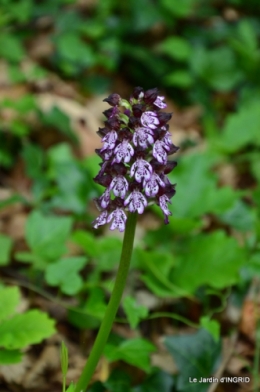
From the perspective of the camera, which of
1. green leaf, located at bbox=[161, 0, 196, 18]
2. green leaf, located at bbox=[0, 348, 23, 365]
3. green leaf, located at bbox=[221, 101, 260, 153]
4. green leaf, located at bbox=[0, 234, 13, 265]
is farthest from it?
green leaf, located at bbox=[161, 0, 196, 18]

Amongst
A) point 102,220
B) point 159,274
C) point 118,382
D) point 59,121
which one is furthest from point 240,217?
point 102,220

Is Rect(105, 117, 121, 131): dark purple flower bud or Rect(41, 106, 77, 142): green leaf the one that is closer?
Rect(105, 117, 121, 131): dark purple flower bud

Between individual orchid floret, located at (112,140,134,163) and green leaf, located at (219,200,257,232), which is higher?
green leaf, located at (219,200,257,232)

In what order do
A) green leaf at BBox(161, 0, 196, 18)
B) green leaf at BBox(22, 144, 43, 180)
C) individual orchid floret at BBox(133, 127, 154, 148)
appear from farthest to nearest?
1. green leaf at BBox(161, 0, 196, 18)
2. green leaf at BBox(22, 144, 43, 180)
3. individual orchid floret at BBox(133, 127, 154, 148)

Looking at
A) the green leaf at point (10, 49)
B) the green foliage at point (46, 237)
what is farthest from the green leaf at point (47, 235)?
the green leaf at point (10, 49)

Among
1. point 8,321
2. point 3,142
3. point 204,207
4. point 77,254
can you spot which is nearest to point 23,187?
point 3,142

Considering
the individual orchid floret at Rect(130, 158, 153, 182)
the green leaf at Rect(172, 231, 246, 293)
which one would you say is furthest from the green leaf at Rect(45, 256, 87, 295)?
the individual orchid floret at Rect(130, 158, 153, 182)

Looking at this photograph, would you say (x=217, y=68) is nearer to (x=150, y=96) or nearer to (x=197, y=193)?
(x=197, y=193)

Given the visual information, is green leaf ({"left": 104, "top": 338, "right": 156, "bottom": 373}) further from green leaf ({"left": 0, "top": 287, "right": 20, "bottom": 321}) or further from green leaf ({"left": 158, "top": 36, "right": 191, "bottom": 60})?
green leaf ({"left": 158, "top": 36, "right": 191, "bottom": 60})

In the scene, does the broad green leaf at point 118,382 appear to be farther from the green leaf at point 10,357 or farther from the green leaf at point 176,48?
the green leaf at point 176,48
